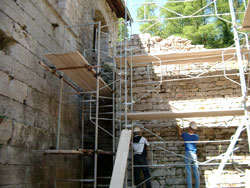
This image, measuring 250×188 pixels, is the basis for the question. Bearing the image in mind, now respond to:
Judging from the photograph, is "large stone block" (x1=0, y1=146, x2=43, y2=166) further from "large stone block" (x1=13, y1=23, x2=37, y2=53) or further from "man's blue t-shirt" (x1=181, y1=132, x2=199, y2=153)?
"man's blue t-shirt" (x1=181, y1=132, x2=199, y2=153)

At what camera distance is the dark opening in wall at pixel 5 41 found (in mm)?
4832

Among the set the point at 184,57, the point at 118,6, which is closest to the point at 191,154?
the point at 184,57

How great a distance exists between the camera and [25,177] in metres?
4.87

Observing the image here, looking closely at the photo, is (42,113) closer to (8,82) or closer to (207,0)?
(8,82)

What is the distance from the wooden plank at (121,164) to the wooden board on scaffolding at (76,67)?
58.5 inches

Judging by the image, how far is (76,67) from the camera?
5.75 metres

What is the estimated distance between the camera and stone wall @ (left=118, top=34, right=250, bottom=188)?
21.8ft

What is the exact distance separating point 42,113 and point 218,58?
168 inches

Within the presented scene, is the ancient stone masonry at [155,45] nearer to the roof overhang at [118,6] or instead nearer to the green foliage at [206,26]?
the roof overhang at [118,6]

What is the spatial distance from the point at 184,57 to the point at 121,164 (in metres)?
3.22

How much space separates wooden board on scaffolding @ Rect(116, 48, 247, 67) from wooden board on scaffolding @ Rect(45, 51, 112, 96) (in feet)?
3.06

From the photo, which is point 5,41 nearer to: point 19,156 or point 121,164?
point 19,156

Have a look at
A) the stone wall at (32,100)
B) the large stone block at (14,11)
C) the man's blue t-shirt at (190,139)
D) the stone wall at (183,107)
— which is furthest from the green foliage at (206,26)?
the large stone block at (14,11)

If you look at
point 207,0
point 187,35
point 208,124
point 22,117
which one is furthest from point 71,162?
point 207,0
